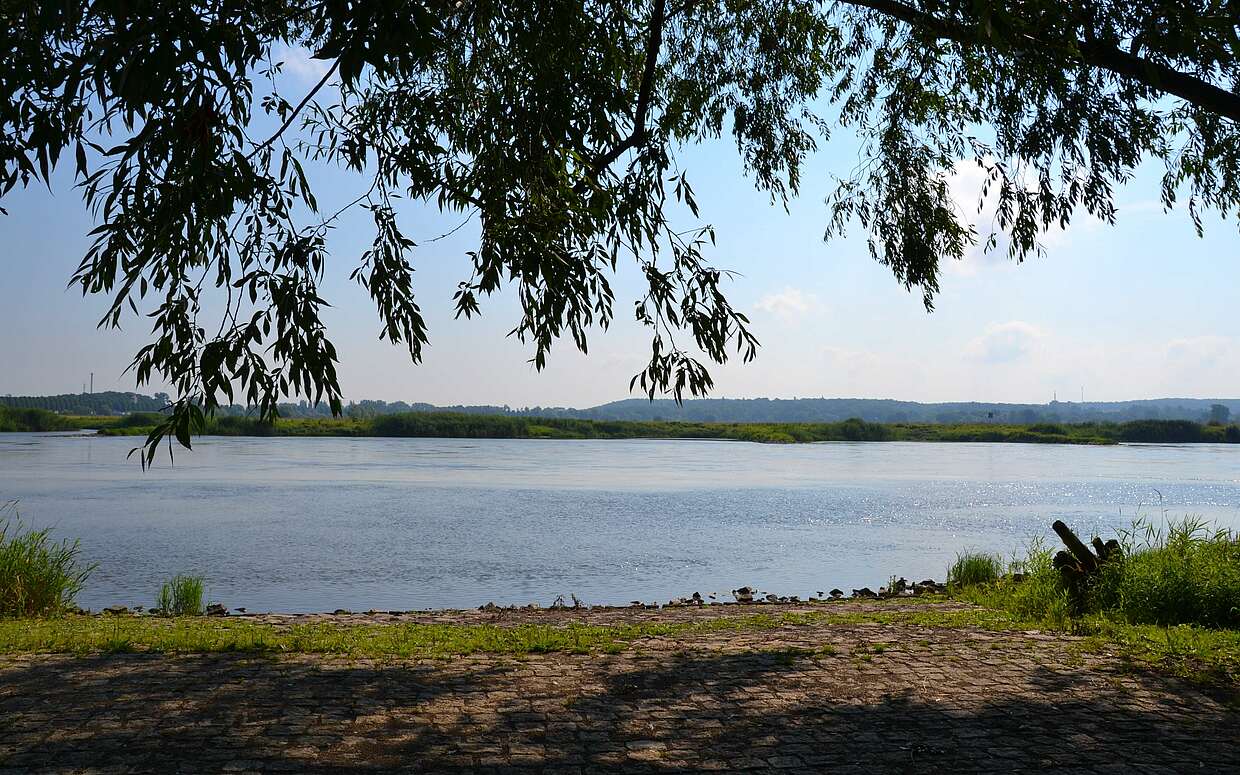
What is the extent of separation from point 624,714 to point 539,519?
1174 cm

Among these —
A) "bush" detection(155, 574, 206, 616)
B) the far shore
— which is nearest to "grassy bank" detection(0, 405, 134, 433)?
the far shore

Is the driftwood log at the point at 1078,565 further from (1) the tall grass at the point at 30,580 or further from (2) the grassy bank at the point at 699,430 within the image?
(2) the grassy bank at the point at 699,430

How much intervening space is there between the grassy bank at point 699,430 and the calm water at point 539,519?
65.5 feet

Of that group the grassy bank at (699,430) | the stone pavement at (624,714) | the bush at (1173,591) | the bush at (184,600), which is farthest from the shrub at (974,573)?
the grassy bank at (699,430)

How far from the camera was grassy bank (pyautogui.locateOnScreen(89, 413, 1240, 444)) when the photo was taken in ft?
173

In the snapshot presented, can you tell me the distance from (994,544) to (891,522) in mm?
2612

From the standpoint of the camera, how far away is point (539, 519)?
Answer: 52.4ft

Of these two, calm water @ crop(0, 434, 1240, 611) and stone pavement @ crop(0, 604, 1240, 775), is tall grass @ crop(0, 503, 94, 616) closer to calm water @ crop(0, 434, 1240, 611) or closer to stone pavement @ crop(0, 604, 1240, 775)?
calm water @ crop(0, 434, 1240, 611)

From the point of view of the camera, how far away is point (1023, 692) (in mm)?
4770

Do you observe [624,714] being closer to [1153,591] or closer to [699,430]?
[1153,591]

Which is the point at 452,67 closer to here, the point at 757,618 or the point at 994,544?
the point at 757,618

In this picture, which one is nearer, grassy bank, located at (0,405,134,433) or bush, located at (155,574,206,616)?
bush, located at (155,574,206,616)

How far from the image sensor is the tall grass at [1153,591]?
688 cm

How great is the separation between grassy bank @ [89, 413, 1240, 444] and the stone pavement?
4672 cm
